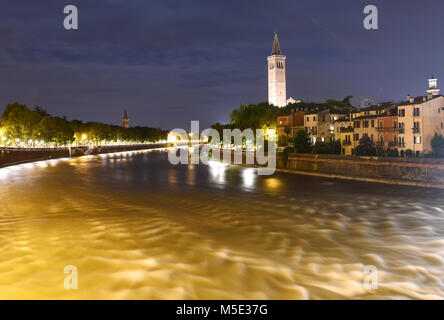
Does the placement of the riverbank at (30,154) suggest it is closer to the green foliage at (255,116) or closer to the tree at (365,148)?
the green foliage at (255,116)

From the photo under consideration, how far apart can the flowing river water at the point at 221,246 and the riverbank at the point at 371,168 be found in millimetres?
4700

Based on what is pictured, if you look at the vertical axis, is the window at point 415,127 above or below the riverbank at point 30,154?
above

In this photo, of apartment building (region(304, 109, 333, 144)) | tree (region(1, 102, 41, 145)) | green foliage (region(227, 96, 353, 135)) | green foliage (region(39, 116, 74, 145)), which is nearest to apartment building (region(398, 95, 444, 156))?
apartment building (region(304, 109, 333, 144))

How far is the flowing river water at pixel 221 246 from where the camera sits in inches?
267

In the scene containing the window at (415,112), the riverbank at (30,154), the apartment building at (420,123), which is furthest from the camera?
the riverbank at (30,154)

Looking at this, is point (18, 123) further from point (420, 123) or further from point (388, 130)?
point (420, 123)

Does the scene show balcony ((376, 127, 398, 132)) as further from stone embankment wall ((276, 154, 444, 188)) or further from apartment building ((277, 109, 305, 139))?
apartment building ((277, 109, 305, 139))

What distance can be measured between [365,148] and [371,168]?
49.7 feet

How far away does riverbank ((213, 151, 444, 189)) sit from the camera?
22281 mm

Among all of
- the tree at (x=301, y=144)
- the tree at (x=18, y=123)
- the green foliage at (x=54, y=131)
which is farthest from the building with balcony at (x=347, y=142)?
the tree at (x=18, y=123)

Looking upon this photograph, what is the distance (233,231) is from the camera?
1122 cm

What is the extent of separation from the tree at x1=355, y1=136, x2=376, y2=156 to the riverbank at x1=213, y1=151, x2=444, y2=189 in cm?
1075

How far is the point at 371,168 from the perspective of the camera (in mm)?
26797
